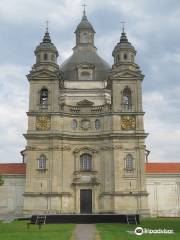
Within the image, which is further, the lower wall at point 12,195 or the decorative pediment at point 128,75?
the decorative pediment at point 128,75

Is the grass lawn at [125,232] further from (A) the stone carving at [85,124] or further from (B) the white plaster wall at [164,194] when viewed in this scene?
(A) the stone carving at [85,124]

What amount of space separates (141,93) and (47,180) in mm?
16506

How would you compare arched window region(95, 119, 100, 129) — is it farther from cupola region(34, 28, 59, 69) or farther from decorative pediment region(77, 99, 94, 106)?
cupola region(34, 28, 59, 69)

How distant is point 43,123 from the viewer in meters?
56.7

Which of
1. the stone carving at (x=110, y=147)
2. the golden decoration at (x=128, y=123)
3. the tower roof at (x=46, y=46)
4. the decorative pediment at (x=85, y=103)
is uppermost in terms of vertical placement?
the tower roof at (x=46, y=46)

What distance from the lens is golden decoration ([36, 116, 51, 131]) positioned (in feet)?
186

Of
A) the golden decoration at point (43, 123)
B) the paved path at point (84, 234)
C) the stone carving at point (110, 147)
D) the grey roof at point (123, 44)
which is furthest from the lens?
the grey roof at point (123, 44)

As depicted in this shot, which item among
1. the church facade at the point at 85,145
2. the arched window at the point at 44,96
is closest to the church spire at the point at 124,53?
the church facade at the point at 85,145

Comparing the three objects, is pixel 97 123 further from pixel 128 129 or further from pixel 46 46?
pixel 46 46

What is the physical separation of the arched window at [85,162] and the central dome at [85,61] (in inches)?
473

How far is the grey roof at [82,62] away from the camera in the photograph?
209 ft

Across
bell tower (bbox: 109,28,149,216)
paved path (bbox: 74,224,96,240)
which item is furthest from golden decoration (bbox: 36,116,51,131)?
paved path (bbox: 74,224,96,240)

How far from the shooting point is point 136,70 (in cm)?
5919

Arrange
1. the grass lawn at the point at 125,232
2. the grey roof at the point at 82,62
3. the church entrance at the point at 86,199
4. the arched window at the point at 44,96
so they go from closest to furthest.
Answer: the grass lawn at the point at 125,232, the church entrance at the point at 86,199, the arched window at the point at 44,96, the grey roof at the point at 82,62
